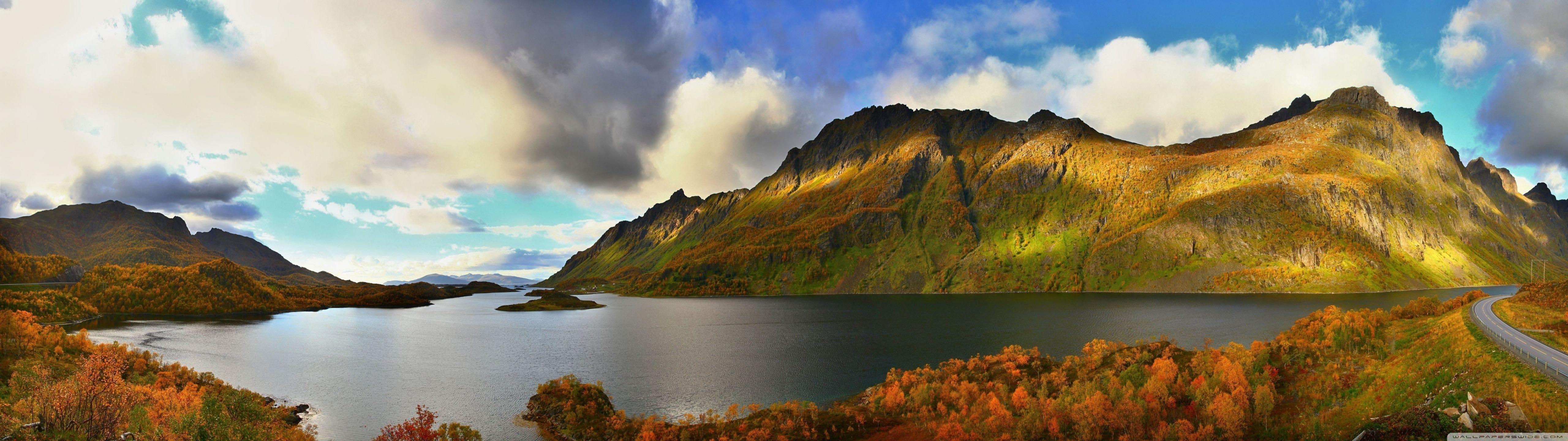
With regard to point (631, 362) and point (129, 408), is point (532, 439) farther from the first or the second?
point (631, 362)

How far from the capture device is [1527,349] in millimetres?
34875

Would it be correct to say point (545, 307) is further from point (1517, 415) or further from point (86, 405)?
point (1517, 415)

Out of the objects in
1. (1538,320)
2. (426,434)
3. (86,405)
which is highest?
(1538,320)

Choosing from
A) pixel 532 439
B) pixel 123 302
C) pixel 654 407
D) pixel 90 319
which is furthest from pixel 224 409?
pixel 123 302

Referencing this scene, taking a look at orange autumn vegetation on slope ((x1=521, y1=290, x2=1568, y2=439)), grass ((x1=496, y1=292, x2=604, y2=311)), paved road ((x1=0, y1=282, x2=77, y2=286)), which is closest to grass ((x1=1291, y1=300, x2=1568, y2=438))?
orange autumn vegetation on slope ((x1=521, y1=290, x2=1568, y2=439))

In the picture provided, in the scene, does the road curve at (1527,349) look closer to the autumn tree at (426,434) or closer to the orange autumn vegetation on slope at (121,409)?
the autumn tree at (426,434)

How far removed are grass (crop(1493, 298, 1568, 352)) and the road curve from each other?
0.45 meters

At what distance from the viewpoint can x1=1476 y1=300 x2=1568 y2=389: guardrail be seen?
2692 centimetres

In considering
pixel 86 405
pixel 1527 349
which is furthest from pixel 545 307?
pixel 1527 349

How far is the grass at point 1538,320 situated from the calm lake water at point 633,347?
79.1 feet

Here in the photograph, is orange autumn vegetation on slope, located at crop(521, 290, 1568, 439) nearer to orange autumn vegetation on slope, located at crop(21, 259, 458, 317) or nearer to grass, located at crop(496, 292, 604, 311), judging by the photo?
grass, located at crop(496, 292, 604, 311)

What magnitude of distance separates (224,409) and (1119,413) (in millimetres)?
50205

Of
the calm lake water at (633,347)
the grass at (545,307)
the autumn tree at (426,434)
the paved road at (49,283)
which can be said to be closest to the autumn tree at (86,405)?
the autumn tree at (426,434)

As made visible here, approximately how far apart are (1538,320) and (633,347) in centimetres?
9881
